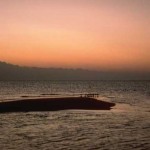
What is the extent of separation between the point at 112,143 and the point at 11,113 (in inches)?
1146

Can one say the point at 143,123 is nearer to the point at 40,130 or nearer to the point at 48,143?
the point at 40,130

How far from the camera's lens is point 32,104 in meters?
67.5

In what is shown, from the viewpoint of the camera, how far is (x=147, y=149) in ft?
92.0

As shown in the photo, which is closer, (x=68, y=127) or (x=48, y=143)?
(x=48, y=143)

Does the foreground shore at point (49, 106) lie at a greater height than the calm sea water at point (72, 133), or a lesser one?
greater

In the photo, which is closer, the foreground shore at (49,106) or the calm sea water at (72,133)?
the calm sea water at (72,133)

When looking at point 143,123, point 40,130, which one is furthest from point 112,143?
point 143,123

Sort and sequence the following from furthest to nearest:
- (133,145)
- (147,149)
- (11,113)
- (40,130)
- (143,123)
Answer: (11,113), (143,123), (40,130), (133,145), (147,149)

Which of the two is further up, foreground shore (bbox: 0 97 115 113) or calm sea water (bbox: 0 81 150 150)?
foreground shore (bbox: 0 97 115 113)

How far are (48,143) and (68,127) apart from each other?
1049 centimetres

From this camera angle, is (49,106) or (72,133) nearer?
(72,133)

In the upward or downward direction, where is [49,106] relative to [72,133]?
upward

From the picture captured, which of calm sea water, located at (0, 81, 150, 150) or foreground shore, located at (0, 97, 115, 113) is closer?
calm sea water, located at (0, 81, 150, 150)

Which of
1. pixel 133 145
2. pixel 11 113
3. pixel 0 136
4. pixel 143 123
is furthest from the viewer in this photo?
pixel 11 113
